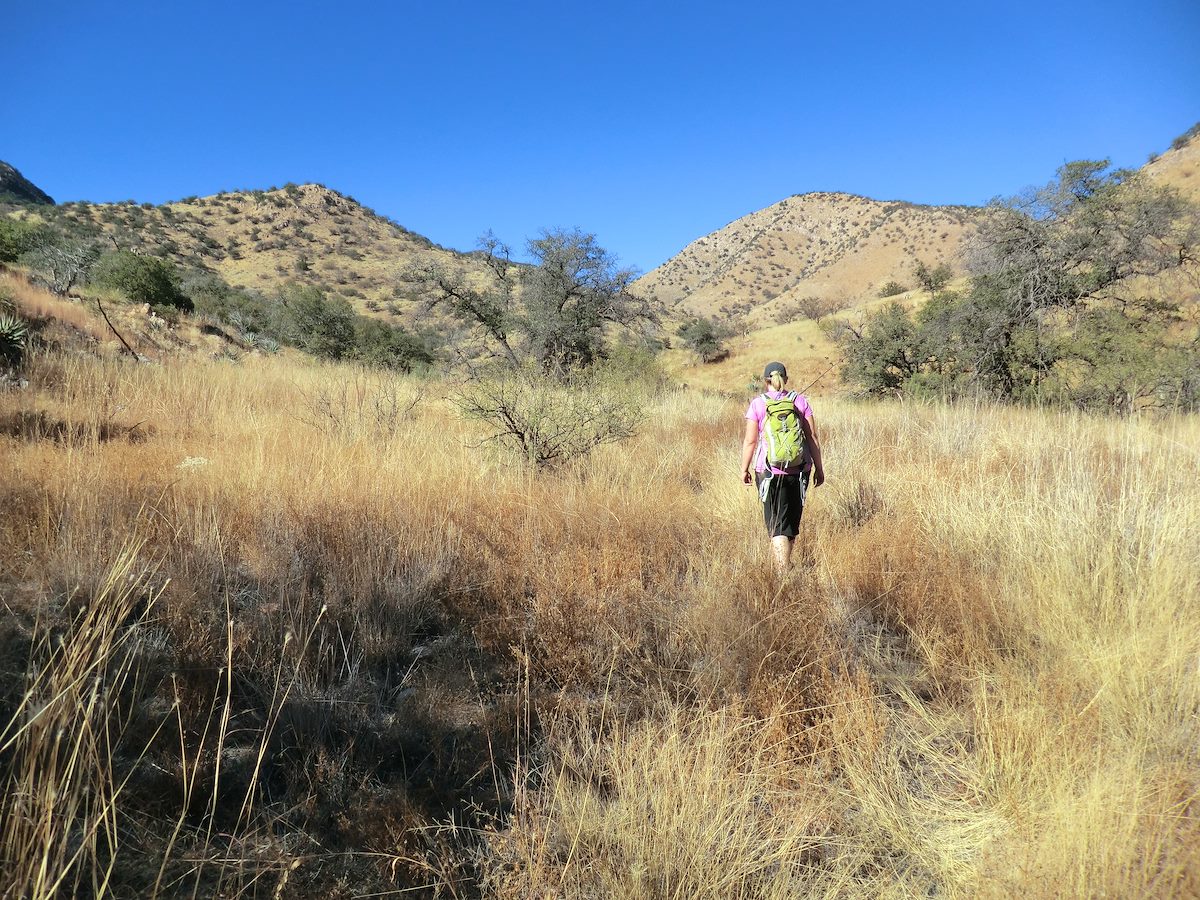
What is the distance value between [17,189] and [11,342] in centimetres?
7099

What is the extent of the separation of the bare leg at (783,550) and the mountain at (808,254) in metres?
48.0

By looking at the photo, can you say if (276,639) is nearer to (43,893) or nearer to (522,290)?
(43,893)

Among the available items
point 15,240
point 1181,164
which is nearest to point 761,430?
point 15,240

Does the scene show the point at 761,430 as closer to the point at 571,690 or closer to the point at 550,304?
the point at 571,690

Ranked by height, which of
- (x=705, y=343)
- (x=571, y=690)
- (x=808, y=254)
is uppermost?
(x=808, y=254)

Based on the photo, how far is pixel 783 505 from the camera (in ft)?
10.8

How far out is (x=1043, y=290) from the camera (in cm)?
1130

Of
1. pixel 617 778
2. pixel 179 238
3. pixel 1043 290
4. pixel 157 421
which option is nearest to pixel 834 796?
pixel 617 778

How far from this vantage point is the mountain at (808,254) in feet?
179

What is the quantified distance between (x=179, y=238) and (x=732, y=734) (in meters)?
53.5

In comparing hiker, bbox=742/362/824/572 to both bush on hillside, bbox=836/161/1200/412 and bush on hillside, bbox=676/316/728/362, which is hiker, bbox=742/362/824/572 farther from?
bush on hillside, bbox=676/316/728/362

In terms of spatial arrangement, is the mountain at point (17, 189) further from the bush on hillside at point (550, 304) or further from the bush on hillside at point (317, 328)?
the bush on hillside at point (550, 304)

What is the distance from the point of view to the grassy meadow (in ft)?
4.24

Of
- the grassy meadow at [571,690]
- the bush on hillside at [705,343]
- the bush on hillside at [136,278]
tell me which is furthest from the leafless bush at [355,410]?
the bush on hillside at [705,343]
